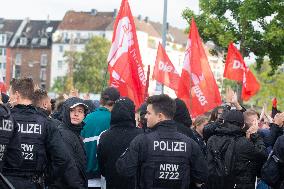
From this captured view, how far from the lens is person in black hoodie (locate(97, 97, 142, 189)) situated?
9.88 meters

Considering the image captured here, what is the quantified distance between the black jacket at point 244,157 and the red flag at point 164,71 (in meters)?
7.30

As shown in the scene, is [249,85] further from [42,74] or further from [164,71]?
[42,74]

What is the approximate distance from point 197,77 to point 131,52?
1816 mm

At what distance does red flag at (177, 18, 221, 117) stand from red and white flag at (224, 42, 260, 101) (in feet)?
8.75

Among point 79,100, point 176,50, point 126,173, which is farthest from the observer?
point 176,50

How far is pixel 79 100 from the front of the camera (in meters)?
9.89

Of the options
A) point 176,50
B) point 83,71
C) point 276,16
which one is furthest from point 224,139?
point 176,50

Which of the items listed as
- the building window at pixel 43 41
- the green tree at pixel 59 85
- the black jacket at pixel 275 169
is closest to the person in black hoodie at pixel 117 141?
the black jacket at pixel 275 169

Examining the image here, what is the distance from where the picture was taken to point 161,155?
825 centimetres

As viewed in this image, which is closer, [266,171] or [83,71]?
[266,171]

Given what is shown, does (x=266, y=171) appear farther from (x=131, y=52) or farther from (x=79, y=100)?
(x=131, y=52)

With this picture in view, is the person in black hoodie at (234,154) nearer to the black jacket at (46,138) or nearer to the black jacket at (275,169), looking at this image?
the black jacket at (275,169)

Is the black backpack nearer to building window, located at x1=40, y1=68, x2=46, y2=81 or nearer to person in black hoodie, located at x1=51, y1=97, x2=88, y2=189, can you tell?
person in black hoodie, located at x1=51, y1=97, x2=88, y2=189

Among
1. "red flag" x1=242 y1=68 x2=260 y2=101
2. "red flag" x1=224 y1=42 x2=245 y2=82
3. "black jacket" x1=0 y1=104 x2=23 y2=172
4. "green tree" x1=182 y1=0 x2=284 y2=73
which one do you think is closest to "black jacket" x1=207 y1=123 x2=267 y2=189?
"black jacket" x1=0 y1=104 x2=23 y2=172
